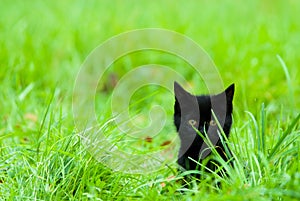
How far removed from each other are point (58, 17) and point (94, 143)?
3608 millimetres

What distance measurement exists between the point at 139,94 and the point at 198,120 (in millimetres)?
2004

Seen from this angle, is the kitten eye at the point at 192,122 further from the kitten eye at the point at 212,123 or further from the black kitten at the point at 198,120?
the kitten eye at the point at 212,123

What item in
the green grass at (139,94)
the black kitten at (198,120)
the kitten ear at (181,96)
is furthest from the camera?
the kitten ear at (181,96)

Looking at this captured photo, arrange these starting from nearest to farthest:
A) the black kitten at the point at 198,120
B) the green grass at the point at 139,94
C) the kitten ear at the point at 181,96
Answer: the green grass at the point at 139,94 < the black kitten at the point at 198,120 < the kitten ear at the point at 181,96

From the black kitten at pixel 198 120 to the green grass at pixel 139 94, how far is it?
0.11m

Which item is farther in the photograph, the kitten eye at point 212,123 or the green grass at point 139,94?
the kitten eye at point 212,123

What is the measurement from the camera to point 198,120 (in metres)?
3.42

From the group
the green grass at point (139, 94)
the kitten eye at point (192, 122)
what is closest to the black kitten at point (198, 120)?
the kitten eye at point (192, 122)

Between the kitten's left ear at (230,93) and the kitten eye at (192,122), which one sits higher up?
the kitten's left ear at (230,93)

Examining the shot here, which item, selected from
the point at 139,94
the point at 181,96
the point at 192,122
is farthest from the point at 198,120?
the point at 139,94

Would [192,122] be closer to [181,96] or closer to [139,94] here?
[181,96]

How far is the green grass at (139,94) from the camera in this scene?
2.86 metres

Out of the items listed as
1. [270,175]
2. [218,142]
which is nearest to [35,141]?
[218,142]

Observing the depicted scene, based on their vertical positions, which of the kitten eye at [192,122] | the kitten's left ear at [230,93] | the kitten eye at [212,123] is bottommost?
the kitten eye at [212,123]
